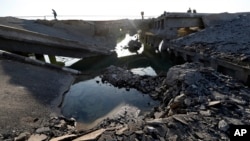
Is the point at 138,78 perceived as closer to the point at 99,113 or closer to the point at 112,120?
the point at 99,113

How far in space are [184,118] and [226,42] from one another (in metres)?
9.26

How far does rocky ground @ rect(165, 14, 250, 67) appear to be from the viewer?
9887 mm

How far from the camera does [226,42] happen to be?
12320 mm

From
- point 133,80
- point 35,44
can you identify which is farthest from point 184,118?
point 35,44

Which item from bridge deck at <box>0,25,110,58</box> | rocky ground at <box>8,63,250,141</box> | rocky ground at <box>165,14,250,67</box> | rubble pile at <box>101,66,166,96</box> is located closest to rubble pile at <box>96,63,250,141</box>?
rocky ground at <box>8,63,250,141</box>

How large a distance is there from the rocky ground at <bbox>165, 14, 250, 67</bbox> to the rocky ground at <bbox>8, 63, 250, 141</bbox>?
2.50 m

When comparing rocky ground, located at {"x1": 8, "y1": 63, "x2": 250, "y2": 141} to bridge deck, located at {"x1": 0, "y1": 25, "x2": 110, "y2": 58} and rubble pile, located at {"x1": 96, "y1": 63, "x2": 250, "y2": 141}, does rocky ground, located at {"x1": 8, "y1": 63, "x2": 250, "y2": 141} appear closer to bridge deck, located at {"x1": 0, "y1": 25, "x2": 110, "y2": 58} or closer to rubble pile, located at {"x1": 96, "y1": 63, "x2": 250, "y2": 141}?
rubble pile, located at {"x1": 96, "y1": 63, "x2": 250, "y2": 141}

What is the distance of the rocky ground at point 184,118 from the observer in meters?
4.37

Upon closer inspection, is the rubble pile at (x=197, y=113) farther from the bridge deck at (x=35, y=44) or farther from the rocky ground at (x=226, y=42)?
the bridge deck at (x=35, y=44)

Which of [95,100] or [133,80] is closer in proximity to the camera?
[95,100]

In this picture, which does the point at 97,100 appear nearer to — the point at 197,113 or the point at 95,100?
the point at 95,100

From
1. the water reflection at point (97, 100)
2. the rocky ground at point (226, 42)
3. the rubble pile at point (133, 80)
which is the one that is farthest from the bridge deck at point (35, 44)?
the rocky ground at point (226, 42)

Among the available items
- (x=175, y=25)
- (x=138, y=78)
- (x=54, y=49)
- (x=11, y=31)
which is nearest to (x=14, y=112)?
(x=138, y=78)

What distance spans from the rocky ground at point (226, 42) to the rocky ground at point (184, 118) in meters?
2.50
